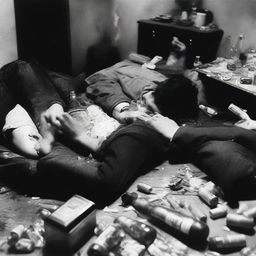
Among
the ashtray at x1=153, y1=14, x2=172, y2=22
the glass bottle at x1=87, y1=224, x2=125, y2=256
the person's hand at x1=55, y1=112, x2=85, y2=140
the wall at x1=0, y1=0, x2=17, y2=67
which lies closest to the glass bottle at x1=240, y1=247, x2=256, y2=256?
the glass bottle at x1=87, y1=224, x2=125, y2=256

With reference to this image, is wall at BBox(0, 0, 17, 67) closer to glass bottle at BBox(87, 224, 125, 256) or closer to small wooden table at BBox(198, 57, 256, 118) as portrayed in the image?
small wooden table at BBox(198, 57, 256, 118)

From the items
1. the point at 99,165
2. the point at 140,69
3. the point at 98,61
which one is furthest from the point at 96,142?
the point at 98,61

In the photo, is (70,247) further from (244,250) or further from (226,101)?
(226,101)

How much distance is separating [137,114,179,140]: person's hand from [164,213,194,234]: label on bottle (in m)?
0.66

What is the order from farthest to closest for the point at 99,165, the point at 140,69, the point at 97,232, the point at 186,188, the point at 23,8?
1. the point at 23,8
2. the point at 140,69
3. the point at 186,188
4. the point at 99,165
5. the point at 97,232

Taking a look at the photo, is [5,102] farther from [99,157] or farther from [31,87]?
[99,157]

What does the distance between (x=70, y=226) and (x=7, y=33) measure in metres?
2.66

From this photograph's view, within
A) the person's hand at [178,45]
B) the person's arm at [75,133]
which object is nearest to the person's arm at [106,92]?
the person's arm at [75,133]

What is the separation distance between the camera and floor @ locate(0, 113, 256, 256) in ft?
5.63

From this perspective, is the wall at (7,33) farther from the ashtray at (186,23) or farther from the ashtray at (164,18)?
the ashtray at (186,23)

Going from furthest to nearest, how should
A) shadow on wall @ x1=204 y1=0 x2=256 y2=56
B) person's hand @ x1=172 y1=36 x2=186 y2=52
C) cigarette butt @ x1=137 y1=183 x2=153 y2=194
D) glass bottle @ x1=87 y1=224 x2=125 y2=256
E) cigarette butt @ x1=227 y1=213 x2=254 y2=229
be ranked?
person's hand @ x1=172 y1=36 x2=186 y2=52 → shadow on wall @ x1=204 y1=0 x2=256 y2=56 → cigarette butt @ x1=137 y1=183 x2=153 y2=194 → cigarette butt @ x1=227 y1=213 x2=254 y2=229 → glass bottle @ x1=87 y1=224 x2=125 y2=256

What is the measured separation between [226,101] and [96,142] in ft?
5.88

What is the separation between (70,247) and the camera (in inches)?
64.1

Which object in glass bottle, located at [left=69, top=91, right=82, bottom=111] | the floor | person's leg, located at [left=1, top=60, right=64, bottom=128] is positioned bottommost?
the floor
